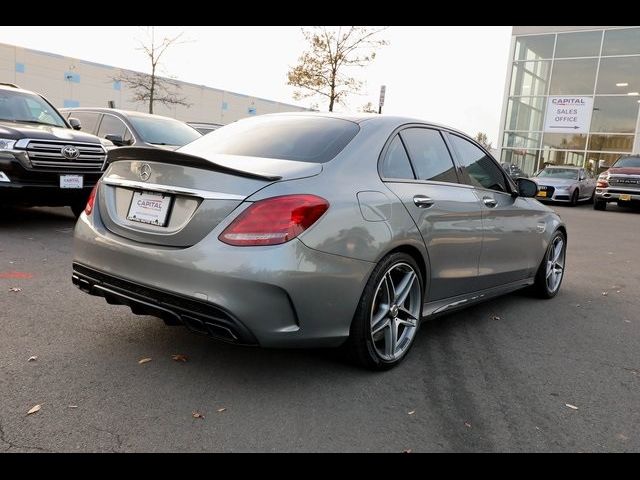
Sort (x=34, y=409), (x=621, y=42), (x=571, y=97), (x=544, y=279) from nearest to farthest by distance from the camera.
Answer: (x=34, y=409) < (x=544, y=279) < (x=621, y=42) < (x=571, y=97)

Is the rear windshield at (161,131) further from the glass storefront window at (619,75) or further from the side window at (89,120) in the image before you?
the glass storefront window at (619,75)

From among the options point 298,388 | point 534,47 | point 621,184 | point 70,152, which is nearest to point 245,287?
point 298,388

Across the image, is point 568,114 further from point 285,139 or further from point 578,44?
point 285,139

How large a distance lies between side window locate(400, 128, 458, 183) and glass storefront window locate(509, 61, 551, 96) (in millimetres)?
30170

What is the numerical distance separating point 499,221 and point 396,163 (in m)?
1.37

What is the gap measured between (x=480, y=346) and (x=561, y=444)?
136 centimetres

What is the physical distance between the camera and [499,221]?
177 inches

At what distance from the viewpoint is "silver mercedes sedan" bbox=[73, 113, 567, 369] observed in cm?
274

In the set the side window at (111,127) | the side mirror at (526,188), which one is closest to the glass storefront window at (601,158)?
the side window at (111,127)
